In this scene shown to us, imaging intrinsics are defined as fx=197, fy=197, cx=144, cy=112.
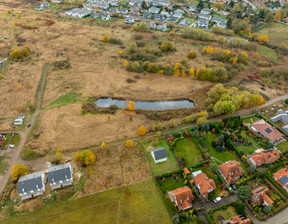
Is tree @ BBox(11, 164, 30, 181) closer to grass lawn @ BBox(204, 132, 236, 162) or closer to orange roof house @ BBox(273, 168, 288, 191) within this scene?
grass lawn @ BBox(204, 132, 236, 162)

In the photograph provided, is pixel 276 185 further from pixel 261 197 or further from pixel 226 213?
pixel 226 213

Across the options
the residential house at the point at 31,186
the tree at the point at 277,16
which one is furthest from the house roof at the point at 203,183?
the tree at the point at 277,16

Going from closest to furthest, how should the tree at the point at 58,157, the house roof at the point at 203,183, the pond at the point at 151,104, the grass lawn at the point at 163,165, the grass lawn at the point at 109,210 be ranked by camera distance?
the grass lawn at the point at 109,210 < the house roof at the point at 203,183 < the tree at the point at 58,157 < the grass lawn at the point at 163,165 < the pond at the point at 151,104

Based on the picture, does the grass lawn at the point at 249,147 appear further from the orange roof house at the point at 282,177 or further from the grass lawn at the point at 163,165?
the grass lawn at the point at 163,165

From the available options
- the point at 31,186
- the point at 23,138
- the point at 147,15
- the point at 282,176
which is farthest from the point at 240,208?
Answer: the point at 147,15

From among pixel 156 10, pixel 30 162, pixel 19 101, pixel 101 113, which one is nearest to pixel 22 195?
pixel 30 162
